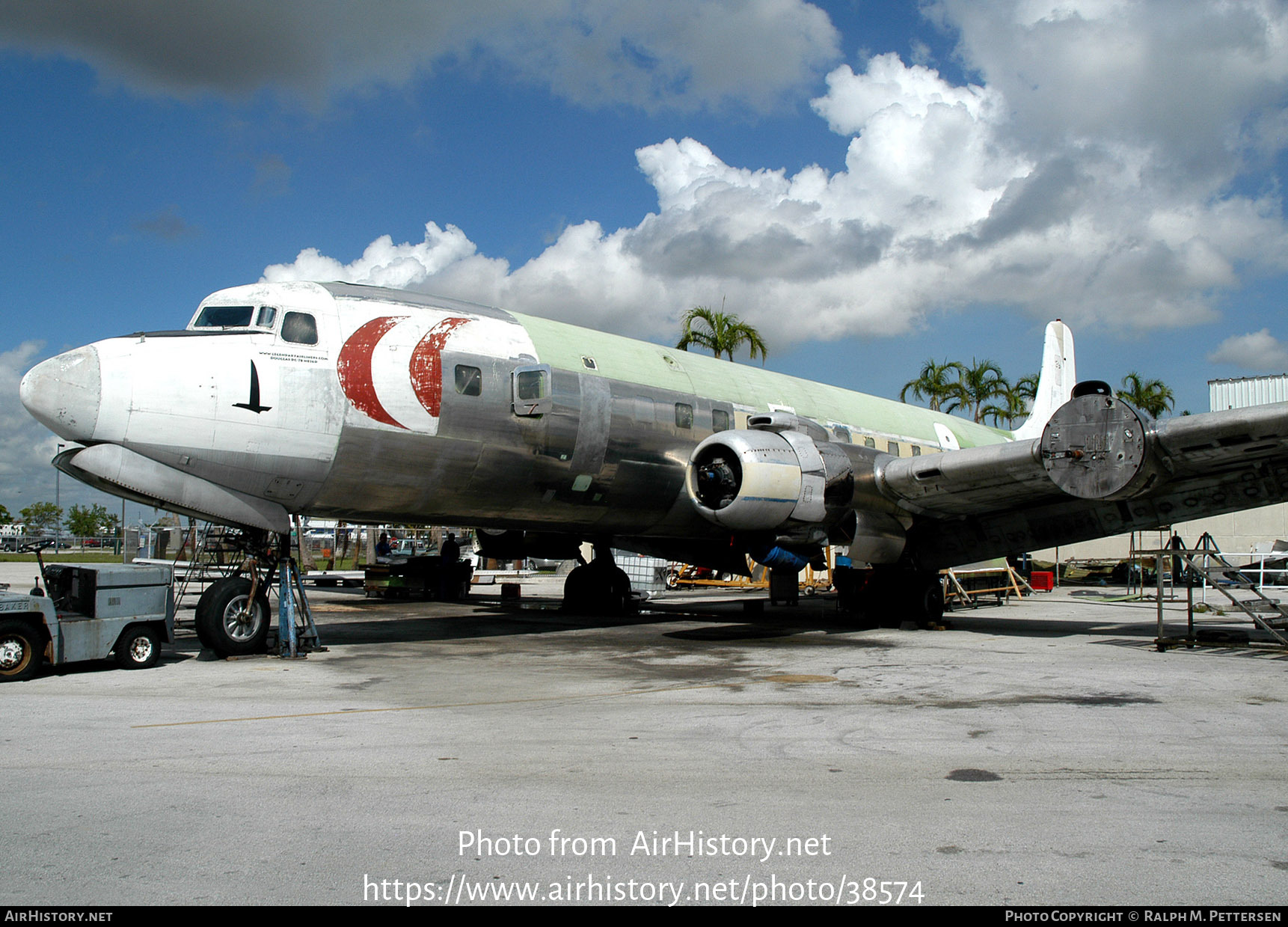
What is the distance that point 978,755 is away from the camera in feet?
20.0

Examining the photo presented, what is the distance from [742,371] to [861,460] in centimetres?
303

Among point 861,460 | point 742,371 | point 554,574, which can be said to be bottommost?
point 554,574

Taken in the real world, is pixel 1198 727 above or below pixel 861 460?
below

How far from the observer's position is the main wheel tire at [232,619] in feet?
36.0

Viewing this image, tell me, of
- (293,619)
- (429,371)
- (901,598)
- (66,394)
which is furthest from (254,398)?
(901,598)

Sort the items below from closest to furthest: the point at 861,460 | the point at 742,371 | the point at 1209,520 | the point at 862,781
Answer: the point at 862,781
the point at 861,460
the point at 742,371
the point at 1209,520

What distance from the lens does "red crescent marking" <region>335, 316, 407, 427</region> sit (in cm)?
1102

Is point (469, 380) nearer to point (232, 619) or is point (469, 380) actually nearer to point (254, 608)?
point (254, 608)

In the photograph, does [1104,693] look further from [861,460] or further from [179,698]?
[179,698]

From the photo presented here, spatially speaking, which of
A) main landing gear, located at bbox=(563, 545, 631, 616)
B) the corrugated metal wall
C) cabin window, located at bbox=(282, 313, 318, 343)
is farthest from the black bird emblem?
the corrugated metal wall

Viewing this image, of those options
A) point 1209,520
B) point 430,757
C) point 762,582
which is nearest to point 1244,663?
point 430,757

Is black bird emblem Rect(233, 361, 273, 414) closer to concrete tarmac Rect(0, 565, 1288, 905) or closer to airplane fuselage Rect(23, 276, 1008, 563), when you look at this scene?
airplane fuselage Rect(23, 276, 1008, 563)

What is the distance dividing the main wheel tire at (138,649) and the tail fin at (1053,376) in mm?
18853

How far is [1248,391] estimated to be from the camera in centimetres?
4538
